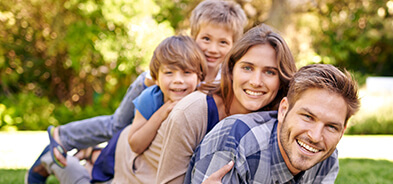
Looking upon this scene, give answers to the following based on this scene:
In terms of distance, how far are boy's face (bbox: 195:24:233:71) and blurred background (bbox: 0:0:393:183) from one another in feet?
15.7

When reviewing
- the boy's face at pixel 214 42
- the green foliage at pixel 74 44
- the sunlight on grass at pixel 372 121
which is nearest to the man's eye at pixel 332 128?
the boy's face at pixel 214 42

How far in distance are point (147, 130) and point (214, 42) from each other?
3.73 feet

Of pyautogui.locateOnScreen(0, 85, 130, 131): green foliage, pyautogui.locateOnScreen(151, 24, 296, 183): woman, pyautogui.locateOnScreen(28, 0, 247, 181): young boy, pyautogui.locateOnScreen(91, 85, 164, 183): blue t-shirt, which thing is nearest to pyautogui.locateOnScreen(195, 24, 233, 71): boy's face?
pyautogui.locateOnScreen(28, 0, 247, 181): young boy

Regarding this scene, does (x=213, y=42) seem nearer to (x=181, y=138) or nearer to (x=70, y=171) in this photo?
(x=181, y=138)

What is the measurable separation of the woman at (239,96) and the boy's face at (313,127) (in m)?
0.47

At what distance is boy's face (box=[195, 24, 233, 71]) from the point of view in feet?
12.5

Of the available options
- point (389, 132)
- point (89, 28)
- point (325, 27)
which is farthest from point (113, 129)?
point (325, 27)

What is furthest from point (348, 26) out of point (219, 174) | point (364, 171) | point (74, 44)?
point (219, 174)

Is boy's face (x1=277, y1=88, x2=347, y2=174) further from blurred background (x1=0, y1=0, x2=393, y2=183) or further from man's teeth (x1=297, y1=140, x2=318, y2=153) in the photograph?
blurred background (x1=0, y1=0, x2=393, y2=183)

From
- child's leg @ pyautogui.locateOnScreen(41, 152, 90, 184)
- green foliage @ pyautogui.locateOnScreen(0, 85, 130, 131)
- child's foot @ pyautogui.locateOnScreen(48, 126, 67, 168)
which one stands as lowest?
green foliage @ pyautogui.locateOnScreen(0, 85, 130, 131)

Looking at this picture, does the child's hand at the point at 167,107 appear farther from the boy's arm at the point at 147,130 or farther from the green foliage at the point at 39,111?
the green foliage at the point at 39,111

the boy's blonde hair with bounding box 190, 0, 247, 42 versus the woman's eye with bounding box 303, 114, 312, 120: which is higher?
the boy's blonde hair with bounding box 190, 0, 247, 42

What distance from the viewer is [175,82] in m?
3.27

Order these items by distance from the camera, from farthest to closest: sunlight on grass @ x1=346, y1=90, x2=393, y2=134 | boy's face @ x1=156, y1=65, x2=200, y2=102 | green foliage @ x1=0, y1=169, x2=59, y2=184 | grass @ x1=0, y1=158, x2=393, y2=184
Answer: sunlight on grass @ x1=346, y1=90, x2=393, y2=134
grass @ x1=0, y1=158, x2=393, y2=184
green foliage @ x1=0, y1=169, x2=59, y2=184
boy's face @ x1=156, y1=65, x2=200, y2=102
